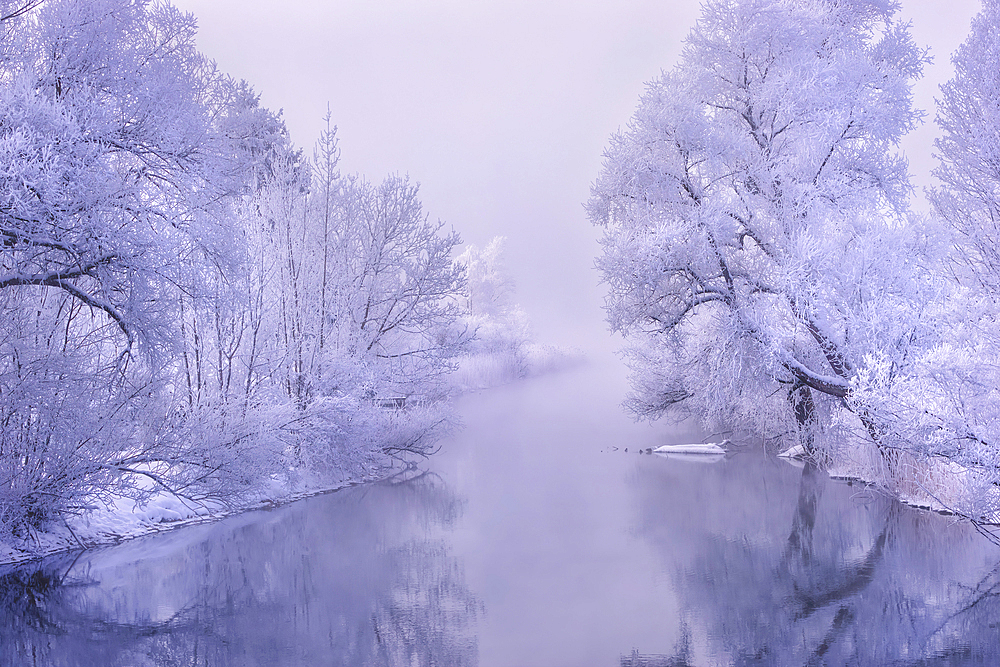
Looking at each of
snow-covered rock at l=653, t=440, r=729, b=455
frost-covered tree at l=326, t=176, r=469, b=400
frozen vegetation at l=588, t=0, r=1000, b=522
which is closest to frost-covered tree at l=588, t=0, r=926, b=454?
frozen vegetation at l=588, t=0, r=1000, b=522

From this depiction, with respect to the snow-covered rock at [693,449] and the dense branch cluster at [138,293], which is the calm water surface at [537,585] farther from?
the snow-covered rock at [693,449]

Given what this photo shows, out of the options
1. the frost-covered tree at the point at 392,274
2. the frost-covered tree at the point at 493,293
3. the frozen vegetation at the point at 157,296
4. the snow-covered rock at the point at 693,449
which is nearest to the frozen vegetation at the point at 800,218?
the snow-covered rock at the point at 693,449

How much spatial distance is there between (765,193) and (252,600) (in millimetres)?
11395

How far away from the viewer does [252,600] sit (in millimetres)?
7262

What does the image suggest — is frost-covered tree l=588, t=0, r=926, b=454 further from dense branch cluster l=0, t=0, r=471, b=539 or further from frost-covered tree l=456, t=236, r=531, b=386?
frost-covered tree l=456, t=236, r=531, b=386

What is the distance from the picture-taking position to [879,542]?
889 centimetres

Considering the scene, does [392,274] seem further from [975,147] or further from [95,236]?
[975,147]

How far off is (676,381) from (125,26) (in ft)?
41.3

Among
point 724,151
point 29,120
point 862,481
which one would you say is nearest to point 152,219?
point 29,120

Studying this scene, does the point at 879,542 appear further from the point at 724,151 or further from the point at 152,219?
the point at 152,219

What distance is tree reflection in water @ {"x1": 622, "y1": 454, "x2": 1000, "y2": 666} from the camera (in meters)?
5.79

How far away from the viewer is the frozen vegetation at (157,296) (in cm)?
771

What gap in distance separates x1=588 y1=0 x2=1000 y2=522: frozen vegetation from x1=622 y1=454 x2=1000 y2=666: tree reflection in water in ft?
3.88

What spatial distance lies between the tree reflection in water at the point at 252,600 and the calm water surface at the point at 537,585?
3cm
